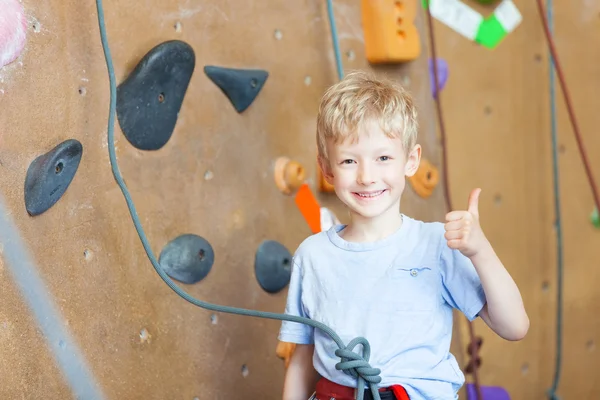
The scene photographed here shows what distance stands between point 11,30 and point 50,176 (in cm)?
20

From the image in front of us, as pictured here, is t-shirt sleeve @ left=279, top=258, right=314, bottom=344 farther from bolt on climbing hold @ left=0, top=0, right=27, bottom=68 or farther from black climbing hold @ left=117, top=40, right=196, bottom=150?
bolt on climbing hold @ left=0, top=0, right=27, bottom=68

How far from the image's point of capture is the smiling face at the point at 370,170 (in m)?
1.12

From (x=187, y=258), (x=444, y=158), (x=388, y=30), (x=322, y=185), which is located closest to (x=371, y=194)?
(x=187, y=258)

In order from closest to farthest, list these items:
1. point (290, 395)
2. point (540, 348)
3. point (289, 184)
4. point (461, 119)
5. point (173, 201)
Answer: point (290, 395) < point (173, 201) < point (289, 184) < point (461, 119) < point (540, 348)

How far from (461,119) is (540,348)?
0.63 meters

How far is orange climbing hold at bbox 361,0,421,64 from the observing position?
1683 millimetres

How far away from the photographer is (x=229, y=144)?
149cm

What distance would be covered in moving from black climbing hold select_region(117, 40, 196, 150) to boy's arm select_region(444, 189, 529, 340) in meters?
0.52

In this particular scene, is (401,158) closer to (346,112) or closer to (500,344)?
(346,112)

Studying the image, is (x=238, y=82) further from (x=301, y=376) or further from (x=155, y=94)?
(x=301, y=376)

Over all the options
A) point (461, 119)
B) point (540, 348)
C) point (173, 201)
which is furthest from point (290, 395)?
point (540, 348)

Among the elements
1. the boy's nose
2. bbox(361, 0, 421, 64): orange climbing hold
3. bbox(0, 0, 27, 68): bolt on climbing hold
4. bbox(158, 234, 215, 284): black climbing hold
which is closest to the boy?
the boy's nose

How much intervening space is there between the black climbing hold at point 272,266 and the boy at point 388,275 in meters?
0.36

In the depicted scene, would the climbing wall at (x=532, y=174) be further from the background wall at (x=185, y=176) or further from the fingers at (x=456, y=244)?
the fingers at (x=456, y=244)
